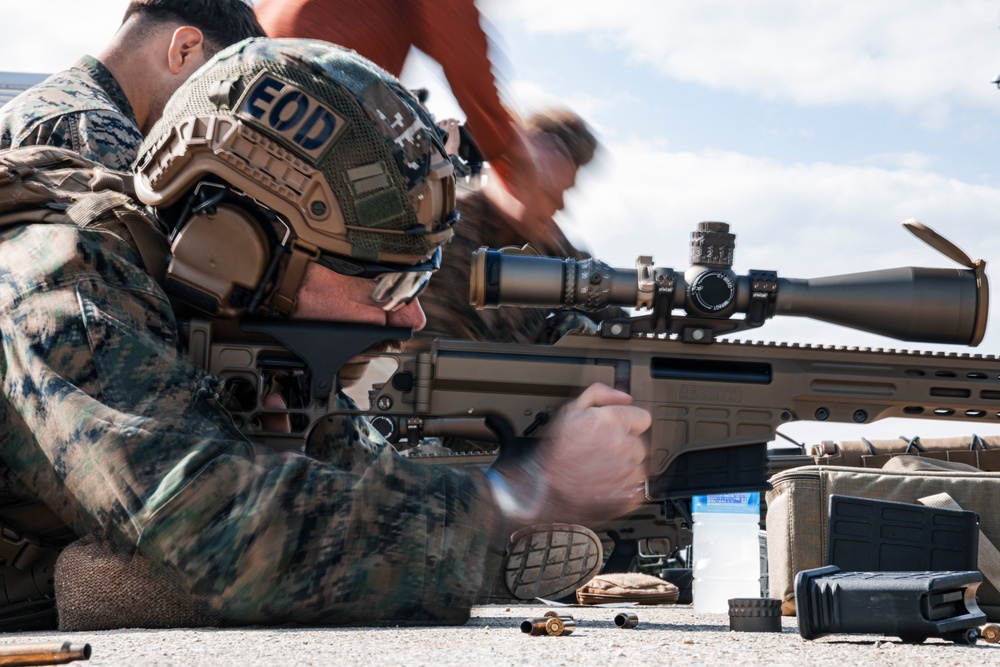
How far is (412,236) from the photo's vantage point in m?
2.71

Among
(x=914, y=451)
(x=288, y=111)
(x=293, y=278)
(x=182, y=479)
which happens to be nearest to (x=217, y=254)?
(x=293, y=278)

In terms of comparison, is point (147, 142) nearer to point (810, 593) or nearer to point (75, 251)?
point (75, 251)

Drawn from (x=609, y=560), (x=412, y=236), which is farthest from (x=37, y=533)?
(x=609, y=560)

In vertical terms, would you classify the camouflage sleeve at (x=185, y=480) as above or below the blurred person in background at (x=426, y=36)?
below

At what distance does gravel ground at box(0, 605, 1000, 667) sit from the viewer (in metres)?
1.81

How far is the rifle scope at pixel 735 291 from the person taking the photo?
324 centimetres

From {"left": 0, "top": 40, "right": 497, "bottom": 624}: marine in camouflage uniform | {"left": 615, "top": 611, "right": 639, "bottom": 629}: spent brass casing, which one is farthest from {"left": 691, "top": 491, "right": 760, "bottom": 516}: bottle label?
{"left": 0, "top": 40, "right": 497, "bottom": 624}: marine in camouflage uniform

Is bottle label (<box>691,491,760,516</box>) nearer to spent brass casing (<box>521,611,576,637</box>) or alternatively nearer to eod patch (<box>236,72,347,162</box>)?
spent brass casing (<box>521,611,576,637</box>)

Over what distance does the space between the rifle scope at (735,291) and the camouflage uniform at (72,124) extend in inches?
54.3

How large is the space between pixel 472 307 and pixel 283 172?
2431 mm

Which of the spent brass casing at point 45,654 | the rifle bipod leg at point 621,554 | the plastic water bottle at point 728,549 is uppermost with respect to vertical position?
the spent brass casing at point 45,654

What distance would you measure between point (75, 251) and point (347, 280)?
639 millimetres

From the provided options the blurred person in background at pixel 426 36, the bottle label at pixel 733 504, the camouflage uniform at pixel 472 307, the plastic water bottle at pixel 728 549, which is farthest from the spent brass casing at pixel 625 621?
the blurred person in background at pixel 426 36

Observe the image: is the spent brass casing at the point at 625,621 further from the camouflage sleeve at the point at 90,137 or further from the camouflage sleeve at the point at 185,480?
the camouflage sleeve at the point at 90,137
